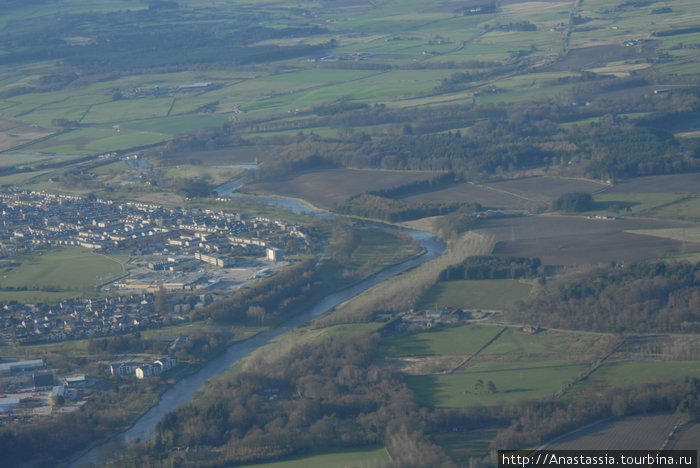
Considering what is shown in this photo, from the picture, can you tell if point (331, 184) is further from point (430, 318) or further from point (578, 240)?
point (430, 318)

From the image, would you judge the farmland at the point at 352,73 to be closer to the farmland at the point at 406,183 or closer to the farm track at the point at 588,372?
the farmland at the point at 406,183

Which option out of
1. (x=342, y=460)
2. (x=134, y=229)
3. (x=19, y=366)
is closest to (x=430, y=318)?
(x=342, y=460)

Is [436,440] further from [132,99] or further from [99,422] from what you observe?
[132,99]

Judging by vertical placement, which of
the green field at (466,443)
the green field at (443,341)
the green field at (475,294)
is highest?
the green field at (466,443)

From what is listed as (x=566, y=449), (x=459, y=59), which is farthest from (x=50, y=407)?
(x=459, y=59)

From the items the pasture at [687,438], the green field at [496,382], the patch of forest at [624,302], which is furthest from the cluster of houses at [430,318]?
the pasture at [687,438]
